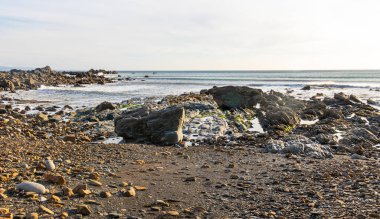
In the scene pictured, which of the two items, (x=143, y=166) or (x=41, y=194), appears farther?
(x=143, y=166)

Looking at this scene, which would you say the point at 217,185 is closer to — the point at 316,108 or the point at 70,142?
the point at 70,142

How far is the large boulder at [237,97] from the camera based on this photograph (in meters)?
26.5

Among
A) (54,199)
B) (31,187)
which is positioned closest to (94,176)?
(31,187)

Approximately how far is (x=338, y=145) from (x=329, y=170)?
174 inches

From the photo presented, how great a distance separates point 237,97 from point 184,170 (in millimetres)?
17423

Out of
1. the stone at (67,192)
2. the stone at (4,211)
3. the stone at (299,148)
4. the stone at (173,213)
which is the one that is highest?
the stone at (4,211)

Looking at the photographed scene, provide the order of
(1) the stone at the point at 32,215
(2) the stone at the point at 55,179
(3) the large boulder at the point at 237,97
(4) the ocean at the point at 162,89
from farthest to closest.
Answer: (4) the ocean at the point at 162,89 < (3) the large boulder at the point at 237,97 < (2) the stone at the point at 55,179 < (1) the stone at the point at 32,215

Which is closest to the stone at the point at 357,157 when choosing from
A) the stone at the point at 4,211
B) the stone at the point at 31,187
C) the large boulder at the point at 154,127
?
the large boulder at the point at 154,127

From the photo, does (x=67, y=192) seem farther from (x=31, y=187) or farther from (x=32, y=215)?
(x=32, y=215)

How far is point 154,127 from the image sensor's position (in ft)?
48.4

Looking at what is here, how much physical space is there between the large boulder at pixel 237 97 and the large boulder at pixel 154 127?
38.2 ft

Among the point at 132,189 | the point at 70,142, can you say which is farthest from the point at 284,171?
the point at 70,142

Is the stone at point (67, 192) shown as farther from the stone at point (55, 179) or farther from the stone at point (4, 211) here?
the stone at point (4, 211)

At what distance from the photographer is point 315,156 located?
1255 centimetres
